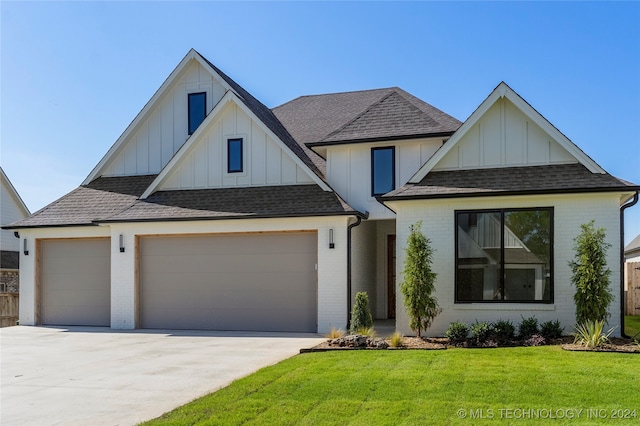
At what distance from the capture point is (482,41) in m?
14.7

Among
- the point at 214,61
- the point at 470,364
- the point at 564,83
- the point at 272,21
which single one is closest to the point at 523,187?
the point at 564,83

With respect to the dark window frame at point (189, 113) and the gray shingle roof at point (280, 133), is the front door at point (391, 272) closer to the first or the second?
the gray shingle roof at point (280, 133)

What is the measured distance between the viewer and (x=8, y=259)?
27266mm

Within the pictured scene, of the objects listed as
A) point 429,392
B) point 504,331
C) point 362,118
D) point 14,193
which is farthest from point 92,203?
point 429,392

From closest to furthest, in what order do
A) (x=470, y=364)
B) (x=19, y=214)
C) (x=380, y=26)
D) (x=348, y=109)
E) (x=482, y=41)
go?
(x=470, y=364) < (x=482, y=41) < (x=380, y=26) < (x=348, y=109) < (x=19, y=214)

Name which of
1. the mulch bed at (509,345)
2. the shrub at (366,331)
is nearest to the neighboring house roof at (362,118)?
the shrub at (366,331)

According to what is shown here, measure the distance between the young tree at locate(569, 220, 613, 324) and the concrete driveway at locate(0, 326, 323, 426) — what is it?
5738 mm

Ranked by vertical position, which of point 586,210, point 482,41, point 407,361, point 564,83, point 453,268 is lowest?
point 407,361

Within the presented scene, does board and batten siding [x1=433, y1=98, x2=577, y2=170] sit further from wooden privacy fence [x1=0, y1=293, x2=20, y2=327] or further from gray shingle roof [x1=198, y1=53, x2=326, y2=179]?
wooden privacy fence [x1=0, y1=293, x2=20, y2=327]

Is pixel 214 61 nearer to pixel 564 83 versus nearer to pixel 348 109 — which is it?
pixel 348 109

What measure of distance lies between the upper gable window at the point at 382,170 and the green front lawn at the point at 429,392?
7.45 meters

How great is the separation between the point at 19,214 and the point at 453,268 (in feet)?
80.7

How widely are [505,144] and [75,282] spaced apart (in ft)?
44.1

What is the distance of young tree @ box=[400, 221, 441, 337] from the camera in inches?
508
